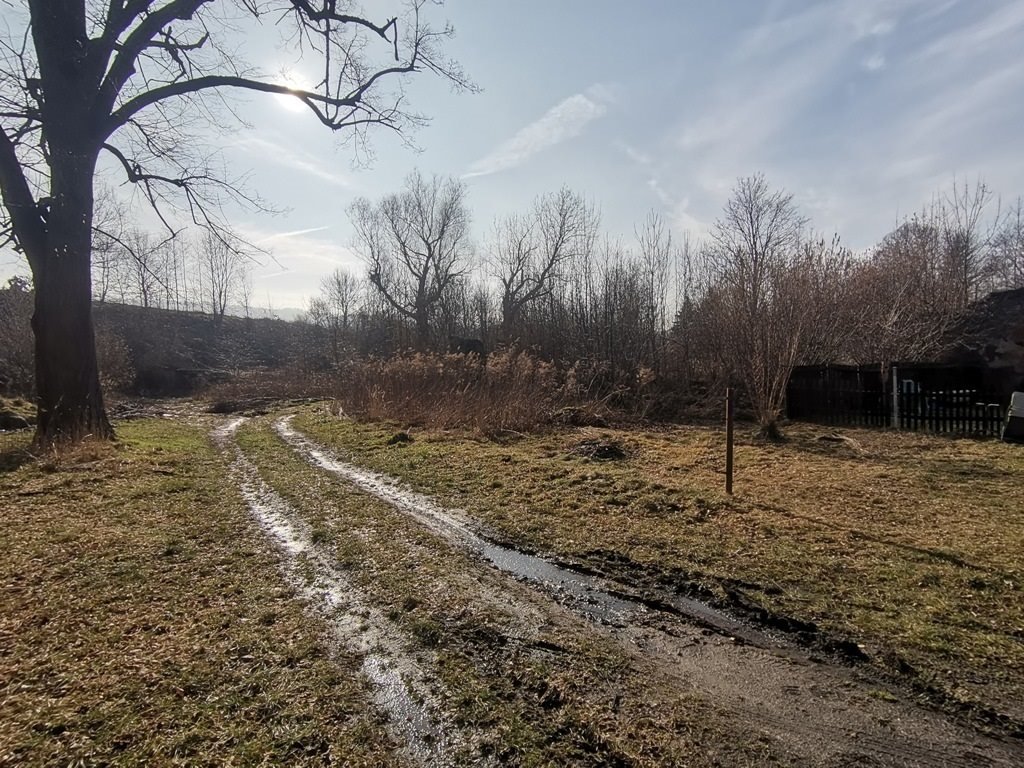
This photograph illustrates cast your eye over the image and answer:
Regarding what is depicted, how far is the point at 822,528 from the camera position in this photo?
5211mm

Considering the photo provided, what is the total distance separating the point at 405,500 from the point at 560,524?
7.56 feet

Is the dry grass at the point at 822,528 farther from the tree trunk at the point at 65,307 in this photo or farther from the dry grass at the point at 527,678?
the tree trunk at the point at 65,307

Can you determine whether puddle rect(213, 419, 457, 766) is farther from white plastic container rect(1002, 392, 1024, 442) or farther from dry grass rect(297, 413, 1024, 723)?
white plastic container rect(1002, 392, 1024, 442)

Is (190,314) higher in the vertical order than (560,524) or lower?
higher

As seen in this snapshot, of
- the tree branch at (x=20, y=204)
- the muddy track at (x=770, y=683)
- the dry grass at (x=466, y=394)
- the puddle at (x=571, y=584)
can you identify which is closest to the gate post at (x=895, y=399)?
the dry grass at (x=466, y=394)

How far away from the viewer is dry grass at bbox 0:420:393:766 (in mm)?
2293

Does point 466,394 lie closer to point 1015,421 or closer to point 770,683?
point 1015,421

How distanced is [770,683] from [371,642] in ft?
7.53

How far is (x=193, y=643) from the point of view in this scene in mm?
3133

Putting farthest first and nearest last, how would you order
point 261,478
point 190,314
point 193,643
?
point 190,314, point 261,478, point 193,643

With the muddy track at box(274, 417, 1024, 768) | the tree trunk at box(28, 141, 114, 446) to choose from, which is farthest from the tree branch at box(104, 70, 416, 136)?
the muddy track at box(274, 417, 1024, 768)

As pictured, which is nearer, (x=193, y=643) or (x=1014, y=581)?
(x=193, y=643)

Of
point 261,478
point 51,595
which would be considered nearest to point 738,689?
point 51,595

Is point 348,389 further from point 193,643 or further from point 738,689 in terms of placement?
point 738,689
